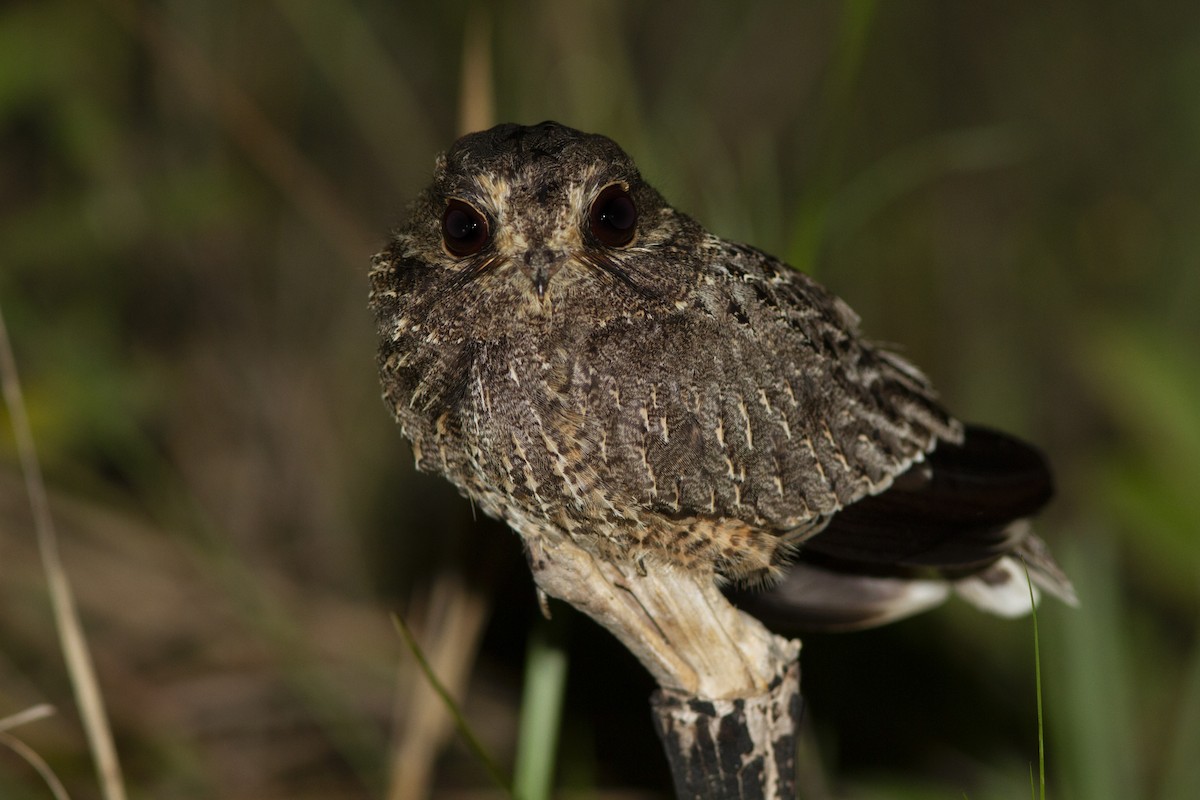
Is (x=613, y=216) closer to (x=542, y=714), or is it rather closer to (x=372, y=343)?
(x=542, y=714)

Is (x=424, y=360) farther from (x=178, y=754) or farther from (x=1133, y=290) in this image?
(x=1133, y=290)

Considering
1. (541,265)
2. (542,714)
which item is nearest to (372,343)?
(542,714)

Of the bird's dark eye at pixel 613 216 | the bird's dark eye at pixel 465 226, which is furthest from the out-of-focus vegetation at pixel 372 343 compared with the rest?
the bird's dark eye at pixel 465 226

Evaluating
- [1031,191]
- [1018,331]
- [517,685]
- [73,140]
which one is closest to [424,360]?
[517,685]

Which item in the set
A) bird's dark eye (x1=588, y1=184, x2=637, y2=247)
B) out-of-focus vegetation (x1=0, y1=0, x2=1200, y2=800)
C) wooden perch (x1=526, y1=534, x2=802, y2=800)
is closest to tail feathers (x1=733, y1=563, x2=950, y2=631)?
wooden perch (x1=526, y1=534, x2=802, y2=800)

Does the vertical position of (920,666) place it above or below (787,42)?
below

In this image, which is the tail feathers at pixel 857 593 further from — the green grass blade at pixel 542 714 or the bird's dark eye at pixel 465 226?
the bird's dark eye at pixel 465 226
